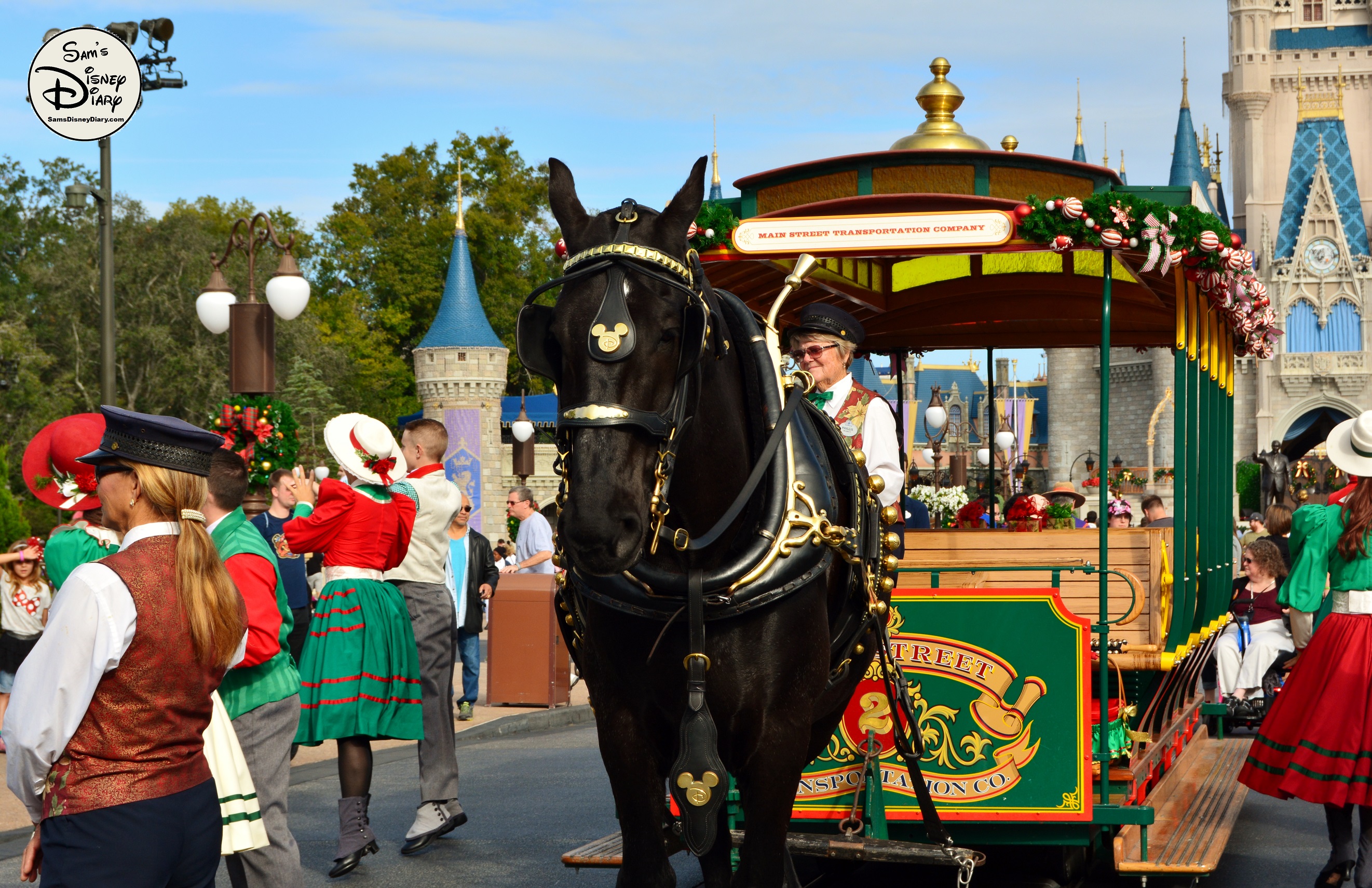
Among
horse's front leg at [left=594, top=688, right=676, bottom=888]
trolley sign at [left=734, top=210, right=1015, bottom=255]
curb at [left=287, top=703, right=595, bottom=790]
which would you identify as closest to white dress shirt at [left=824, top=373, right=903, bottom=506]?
trolley sign at [left=734, top=210, right=1015, bottom=255]

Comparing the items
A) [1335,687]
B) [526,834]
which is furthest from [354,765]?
[1335,687]

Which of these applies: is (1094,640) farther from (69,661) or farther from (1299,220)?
(1299,220)

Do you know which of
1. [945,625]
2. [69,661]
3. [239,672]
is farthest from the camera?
[945,625]

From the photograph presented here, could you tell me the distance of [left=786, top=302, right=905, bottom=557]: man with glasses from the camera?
17.2 feet

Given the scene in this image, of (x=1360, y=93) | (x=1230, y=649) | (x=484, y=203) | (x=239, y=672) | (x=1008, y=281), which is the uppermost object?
(x=1360, y=93)

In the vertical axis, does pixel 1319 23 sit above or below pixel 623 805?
above

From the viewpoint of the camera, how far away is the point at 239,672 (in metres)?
5.29

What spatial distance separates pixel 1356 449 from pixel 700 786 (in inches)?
161

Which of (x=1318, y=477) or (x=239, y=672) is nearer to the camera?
(x=239, y=672)

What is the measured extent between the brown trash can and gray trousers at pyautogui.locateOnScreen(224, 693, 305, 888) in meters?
8.01

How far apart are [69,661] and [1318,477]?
48.6m

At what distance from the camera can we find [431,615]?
7820 mm

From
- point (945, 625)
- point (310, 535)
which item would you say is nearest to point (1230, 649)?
point (945, 625)

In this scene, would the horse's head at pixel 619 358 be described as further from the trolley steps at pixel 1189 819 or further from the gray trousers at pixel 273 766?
the trolley steps at pixel 1189 819
